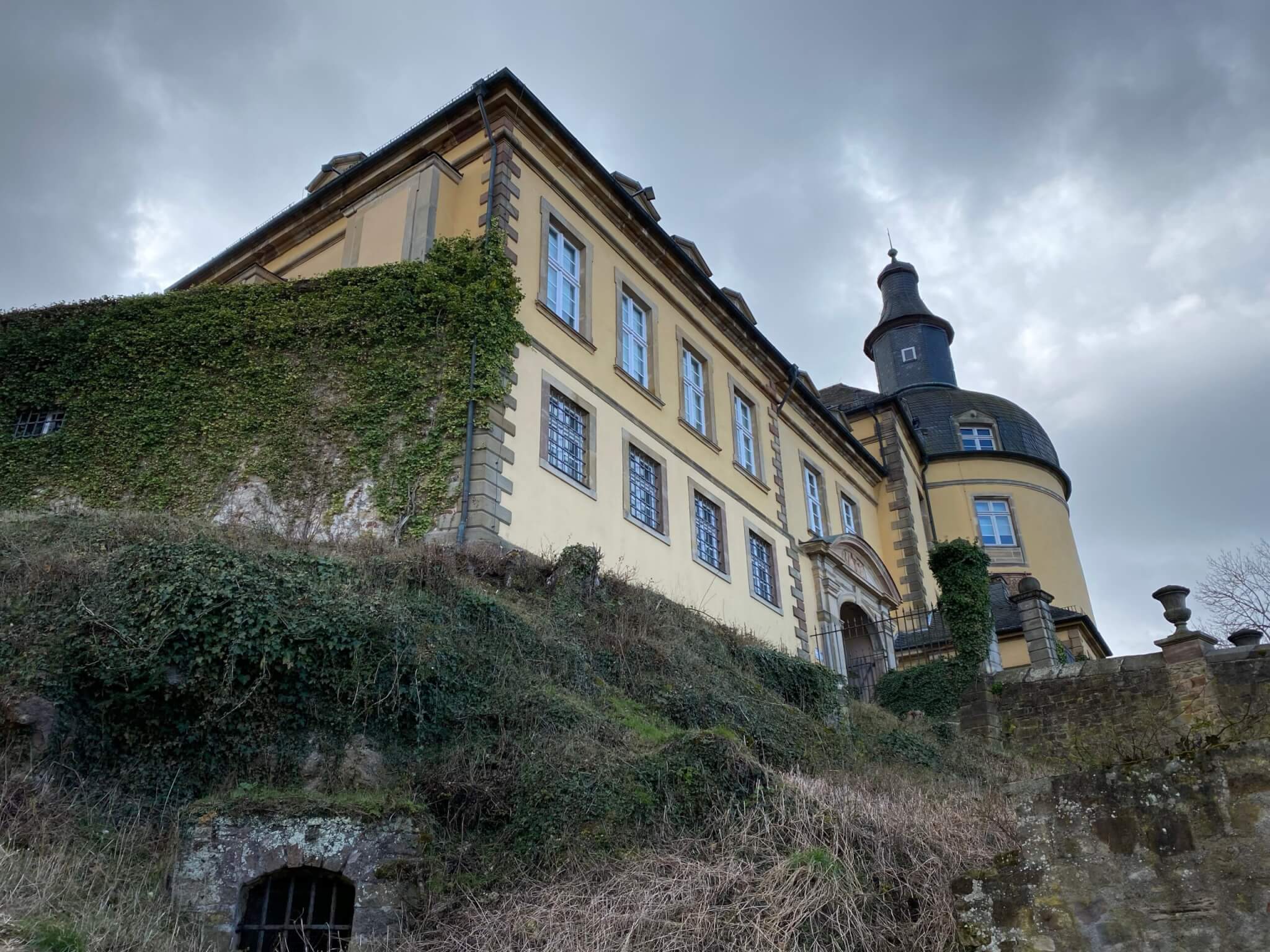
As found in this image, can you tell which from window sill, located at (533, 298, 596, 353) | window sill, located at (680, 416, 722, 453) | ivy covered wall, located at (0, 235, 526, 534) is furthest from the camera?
window sill, located at (680, 416, 722, 453)

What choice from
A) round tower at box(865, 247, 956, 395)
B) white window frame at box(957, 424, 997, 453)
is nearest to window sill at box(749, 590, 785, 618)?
white window frame at box(957, 424, 997, 453)

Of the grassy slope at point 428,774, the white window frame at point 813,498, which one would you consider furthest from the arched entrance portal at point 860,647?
the grassy slope at point 428,774

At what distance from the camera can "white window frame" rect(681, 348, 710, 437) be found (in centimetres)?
1814

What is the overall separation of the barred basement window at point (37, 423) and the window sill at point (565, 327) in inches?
264

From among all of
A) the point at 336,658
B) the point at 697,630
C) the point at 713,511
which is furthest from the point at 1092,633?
the point at 336,658

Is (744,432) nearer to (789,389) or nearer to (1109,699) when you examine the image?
(789,389)

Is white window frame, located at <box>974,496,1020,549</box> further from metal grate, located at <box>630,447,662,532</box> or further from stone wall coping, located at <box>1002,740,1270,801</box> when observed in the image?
stone wall coping, located at <box>1002,740,1270,801</box>

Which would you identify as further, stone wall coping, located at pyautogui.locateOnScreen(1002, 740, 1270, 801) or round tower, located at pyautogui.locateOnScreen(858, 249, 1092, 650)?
round tower, located at pyautogui.locateOnScreen(858, 249, 1092, 650)

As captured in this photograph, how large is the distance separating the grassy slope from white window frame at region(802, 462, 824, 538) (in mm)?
12378

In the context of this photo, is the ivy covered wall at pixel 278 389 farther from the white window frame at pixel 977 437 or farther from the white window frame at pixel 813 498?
the white window frame at pixel 977 437

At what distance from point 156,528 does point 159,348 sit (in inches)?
215

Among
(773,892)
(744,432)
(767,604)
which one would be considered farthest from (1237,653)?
(773,892)

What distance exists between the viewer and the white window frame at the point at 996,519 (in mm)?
29938

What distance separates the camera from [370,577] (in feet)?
30.7
